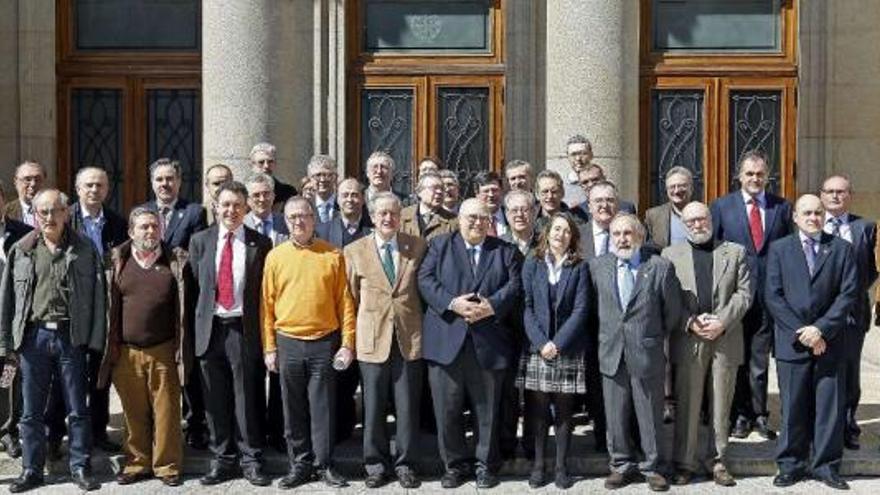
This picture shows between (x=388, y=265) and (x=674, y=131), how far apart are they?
604cm

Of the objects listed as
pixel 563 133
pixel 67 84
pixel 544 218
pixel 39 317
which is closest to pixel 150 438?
pixel 39 317

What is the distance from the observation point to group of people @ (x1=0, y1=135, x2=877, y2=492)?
907 centimetres

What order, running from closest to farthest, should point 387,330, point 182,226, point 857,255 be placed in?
point 387,330, point 857,255, point 182,226

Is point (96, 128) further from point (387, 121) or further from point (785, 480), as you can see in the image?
point (785, 480)

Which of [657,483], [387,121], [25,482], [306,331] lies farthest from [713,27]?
[25,482]

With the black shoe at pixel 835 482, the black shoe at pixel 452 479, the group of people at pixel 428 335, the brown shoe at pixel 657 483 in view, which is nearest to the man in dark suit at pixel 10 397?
the group of people at pixel 428 335

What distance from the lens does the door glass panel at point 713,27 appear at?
14445 mm

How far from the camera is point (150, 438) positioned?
9.42m

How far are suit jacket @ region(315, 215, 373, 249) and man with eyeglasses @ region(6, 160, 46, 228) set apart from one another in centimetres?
214

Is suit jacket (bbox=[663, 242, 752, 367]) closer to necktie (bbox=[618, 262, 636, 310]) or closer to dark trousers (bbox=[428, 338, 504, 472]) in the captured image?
necktie (bbox=[618, 262, 636, 310])

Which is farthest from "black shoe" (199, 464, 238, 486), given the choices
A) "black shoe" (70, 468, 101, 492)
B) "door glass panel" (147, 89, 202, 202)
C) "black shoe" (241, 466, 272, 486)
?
"door glass panel" (147, 89, 202, 202)

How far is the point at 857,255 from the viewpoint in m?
9.55

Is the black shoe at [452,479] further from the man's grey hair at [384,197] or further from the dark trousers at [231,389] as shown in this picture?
the man's grey hair at [384,197]

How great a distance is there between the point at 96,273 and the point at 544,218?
3142mm
